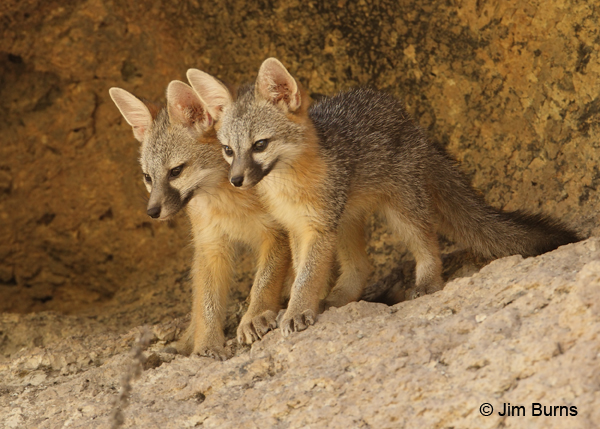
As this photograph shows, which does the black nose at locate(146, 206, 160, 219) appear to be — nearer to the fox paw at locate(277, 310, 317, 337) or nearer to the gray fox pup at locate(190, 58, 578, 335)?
the gray fox pup at locate(190, 58, 578, 335)

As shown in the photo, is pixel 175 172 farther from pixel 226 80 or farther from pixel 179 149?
pixel 226 80

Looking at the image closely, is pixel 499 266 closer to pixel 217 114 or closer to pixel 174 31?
Answer: pixel 217 114

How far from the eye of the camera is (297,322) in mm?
3143

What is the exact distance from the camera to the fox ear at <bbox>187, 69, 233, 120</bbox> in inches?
142

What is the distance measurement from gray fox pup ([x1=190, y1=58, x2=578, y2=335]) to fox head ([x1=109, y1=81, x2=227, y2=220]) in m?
0.24

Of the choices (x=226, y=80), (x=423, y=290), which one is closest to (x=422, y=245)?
(x=423, y=290)

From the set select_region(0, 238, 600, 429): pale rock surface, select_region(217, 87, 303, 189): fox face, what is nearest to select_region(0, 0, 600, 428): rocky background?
select_region(0, 238, 600, 429): pale rock surface

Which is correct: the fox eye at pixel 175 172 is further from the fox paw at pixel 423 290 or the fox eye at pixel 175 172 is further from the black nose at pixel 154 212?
the fox paw at pixel 423 290

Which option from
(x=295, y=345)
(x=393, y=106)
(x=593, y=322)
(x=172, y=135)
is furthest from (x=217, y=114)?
(x=593, y=322)

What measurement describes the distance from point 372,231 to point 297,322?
2.07 meters

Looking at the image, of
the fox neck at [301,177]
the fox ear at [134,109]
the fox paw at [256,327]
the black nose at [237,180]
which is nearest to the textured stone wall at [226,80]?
the fox ear at [134,109]

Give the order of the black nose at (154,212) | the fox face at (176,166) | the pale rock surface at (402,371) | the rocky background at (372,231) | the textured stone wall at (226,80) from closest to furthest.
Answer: the pale rock surface at (402,371), the rocky background at (372,231), the black nose at (154,212), the fox face at (176,166), the textured stone wall at (226,80)

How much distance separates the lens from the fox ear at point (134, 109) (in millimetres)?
3922

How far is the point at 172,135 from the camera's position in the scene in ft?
12.4
